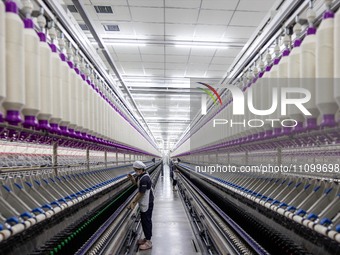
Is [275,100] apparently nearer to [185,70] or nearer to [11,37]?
[11,37]

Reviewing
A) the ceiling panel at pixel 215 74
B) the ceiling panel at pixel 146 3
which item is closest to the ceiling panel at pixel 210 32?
the ceiling panel at pixel 146 3

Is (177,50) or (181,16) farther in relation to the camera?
(177,50)

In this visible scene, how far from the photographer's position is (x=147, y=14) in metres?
6.66

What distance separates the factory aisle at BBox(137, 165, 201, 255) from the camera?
6.08 meters

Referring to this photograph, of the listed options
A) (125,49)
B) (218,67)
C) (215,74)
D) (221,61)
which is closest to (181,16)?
(125,49)

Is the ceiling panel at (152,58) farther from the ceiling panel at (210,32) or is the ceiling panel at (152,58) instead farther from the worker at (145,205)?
the worker at (145,205)

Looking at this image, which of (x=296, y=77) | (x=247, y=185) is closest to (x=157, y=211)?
(x=247, y=185)

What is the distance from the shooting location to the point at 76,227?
3316 mm

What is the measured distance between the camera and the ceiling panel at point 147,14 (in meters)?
6.43

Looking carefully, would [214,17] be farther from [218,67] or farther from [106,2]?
[218,67]

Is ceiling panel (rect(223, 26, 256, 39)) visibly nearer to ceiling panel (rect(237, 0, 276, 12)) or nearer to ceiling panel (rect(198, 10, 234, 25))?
ceiling panel (rect(198, 10, 234, 25))

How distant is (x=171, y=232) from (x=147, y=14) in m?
4.95

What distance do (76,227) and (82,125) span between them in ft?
3.67

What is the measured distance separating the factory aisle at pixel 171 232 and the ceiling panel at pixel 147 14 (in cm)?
473
